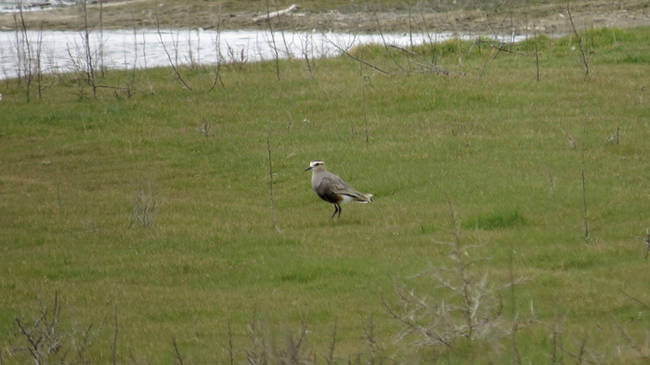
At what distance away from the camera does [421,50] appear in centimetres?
2420

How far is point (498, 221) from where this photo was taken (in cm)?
1115

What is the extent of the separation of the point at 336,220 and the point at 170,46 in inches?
950

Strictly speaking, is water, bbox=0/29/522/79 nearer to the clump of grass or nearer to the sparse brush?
the clump of grass

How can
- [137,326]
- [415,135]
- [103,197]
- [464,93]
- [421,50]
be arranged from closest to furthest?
[137,326] < [103,197] < [415,135] < [464,93] < [421,50]

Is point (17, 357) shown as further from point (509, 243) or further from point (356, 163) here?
point (356, 163)

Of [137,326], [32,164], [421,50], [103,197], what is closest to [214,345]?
[137,326]

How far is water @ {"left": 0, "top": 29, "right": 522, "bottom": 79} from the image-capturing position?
28094 millimetres

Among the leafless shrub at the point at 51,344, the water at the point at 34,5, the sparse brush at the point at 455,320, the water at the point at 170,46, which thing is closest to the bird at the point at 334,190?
the sparse brush at the point at 455,320

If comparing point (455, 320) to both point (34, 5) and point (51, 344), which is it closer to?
point (51, 344)

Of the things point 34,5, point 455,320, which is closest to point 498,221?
point 455,320

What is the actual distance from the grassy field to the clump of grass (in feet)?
0.09

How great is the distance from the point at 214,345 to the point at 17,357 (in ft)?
5.41

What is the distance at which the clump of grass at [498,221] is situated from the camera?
11.1m

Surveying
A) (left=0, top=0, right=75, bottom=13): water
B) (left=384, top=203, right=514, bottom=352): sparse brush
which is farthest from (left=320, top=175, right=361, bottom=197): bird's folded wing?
(left=0, top=0, right=75, bottom=13): water
